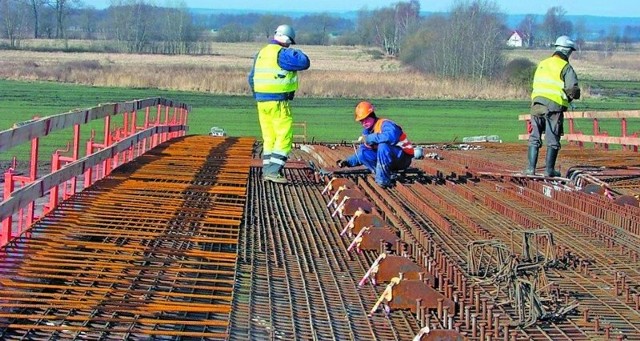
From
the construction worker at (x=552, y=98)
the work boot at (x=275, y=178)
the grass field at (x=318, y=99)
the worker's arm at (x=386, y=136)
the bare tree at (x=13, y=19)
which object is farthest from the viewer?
the bare tree at (x=13, y=19)

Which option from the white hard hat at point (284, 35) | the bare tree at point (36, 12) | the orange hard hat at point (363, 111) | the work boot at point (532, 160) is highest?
the bare tree at point (36, 12)

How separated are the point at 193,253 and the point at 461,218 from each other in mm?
3009

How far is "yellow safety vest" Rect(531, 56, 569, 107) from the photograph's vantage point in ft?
41.8

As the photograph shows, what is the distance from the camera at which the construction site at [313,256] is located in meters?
6.11

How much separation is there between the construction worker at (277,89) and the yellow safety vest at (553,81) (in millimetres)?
2801

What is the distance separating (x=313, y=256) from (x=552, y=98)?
5.47 meters

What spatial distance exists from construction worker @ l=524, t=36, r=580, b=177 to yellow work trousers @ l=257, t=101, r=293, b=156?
273 cm

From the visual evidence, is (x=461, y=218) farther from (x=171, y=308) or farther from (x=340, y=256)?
(x=171, y=308)

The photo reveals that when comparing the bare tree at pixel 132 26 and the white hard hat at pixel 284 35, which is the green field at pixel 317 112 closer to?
the white hard hat at pixel 284 35

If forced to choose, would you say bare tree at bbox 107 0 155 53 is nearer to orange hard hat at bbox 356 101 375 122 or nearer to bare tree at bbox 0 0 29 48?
bare tree at bbox 0 0 29 48

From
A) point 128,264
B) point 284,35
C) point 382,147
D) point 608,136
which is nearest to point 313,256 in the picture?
point 128,264

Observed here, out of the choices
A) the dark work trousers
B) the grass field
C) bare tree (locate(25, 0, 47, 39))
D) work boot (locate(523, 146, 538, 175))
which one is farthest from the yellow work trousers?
bare tree (locate(25, 0, 47, 39))

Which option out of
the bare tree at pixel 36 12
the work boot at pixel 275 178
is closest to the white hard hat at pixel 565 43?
the work boot at pixel 275 178

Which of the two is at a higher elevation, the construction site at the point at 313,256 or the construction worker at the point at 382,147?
the construction worker at the point at 382,147
